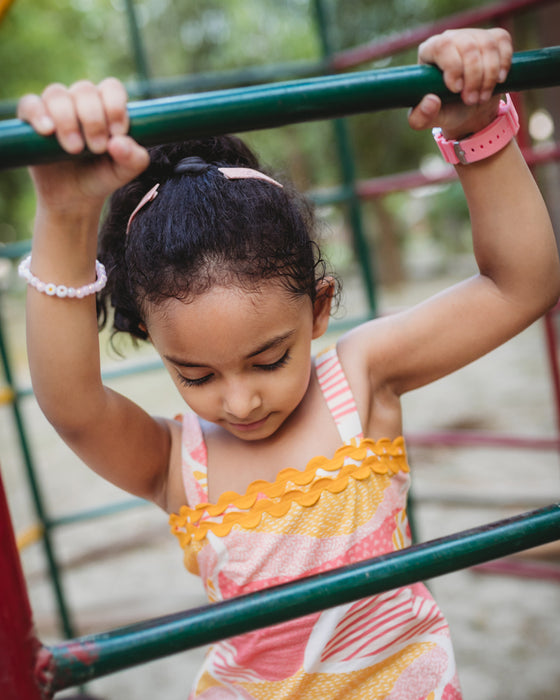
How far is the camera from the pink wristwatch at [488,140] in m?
0.81

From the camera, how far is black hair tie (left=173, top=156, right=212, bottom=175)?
2.95 feet

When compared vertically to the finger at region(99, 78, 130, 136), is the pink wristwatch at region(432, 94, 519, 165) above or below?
below

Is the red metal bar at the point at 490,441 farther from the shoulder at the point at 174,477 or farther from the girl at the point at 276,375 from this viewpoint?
the shoulder at the point at 174,477

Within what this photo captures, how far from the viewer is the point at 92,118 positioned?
598mm

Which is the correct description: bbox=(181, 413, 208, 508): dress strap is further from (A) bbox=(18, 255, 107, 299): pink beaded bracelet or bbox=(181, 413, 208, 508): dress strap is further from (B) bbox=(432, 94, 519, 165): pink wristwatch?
(B) bbox=(432, 94, 519, 165): pink wristwatch

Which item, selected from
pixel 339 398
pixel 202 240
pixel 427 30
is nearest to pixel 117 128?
pixel 202 240

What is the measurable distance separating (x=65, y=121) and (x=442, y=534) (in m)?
2.46

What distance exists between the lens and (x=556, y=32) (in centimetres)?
216

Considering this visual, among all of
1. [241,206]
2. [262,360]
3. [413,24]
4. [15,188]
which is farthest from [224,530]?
[15,188]

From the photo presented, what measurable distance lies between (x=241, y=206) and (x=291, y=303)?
0.13 meters

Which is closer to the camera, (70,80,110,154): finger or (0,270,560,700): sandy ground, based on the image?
(70,80,110,154): finger

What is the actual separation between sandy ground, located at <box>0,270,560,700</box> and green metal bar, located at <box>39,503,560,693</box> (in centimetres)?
142

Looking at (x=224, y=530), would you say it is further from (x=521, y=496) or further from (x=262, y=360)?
A: (x=521, y=496)

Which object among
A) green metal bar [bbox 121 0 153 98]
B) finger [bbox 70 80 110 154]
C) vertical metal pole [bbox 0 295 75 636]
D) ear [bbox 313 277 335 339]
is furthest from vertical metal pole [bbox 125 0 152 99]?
finger [bbox 70 80 110 154]
